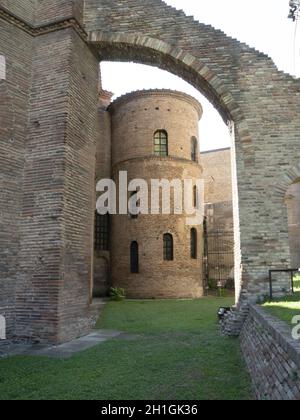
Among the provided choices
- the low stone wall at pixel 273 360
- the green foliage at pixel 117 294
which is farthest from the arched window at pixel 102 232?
the low stone wall at pixel 273 360

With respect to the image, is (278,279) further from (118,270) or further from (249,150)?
(118,270)

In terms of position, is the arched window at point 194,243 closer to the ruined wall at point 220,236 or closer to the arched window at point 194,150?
the ruined wall at point 220,236

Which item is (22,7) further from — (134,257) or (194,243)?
(194,243)

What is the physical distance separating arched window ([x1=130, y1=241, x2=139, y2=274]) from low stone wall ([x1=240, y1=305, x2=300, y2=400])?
1307 cm

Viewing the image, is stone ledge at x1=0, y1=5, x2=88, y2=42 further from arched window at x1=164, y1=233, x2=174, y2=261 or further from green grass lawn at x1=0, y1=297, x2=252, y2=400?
arched window at x1=164, y1=233, x2=174, y2=261

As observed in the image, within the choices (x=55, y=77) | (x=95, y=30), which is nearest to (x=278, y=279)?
(x=55, y=77)

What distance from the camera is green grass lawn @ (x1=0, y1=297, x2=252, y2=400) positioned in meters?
4.61

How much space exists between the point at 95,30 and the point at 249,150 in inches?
202

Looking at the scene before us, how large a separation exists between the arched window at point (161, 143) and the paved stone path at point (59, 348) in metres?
13.0

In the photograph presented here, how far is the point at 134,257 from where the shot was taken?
62.0 feet

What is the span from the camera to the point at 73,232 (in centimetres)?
835

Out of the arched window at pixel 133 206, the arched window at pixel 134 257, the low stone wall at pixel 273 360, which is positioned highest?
the arched window at pixel 133 206

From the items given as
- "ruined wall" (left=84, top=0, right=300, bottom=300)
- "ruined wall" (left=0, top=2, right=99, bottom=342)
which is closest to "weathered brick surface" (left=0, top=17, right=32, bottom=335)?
"ruined wall" (left=0, top=2, right=99, bottom=342)

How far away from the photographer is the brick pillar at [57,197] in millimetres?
7727
